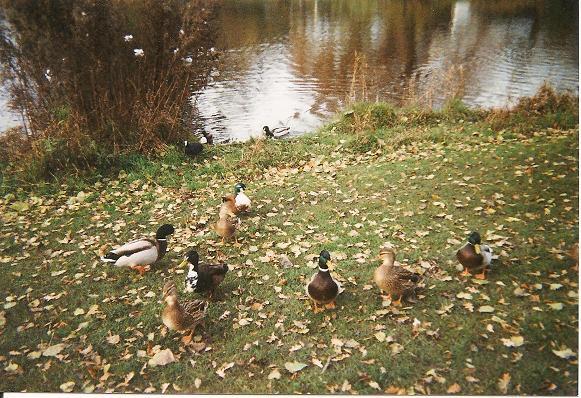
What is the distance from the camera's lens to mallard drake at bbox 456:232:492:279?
12.3ft

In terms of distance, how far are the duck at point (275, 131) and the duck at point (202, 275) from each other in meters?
4.23

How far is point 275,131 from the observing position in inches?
319

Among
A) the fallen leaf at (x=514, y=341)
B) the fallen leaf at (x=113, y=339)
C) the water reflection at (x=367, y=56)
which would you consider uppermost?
the water reflection at (x=367, y=56)

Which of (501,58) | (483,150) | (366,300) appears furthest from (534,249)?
(501,58)

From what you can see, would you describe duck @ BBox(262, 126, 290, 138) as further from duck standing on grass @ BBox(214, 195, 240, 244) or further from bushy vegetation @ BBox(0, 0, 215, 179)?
duck standing on grass @ BBox(214, 195, 240, 244)

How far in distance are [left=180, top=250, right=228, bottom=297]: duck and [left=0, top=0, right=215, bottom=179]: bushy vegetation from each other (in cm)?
339

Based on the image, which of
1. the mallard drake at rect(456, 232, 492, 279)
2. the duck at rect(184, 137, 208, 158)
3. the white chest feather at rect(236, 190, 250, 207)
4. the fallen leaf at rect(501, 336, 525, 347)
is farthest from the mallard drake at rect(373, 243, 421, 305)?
the duck at rect(184, 137, 208, 158)

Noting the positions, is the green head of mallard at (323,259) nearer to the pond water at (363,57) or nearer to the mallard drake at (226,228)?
the mallard drake at (226,228)

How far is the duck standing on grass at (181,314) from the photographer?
3490 millimetres

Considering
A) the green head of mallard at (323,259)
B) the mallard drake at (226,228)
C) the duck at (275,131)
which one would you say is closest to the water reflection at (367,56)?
the duck at (275,131)

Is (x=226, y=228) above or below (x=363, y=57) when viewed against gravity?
below

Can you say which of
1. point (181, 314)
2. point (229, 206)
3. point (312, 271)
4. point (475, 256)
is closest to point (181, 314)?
point (181, 314)

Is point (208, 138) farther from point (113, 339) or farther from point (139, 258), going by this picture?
point (113, 339)

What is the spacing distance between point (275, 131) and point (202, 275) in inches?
186
